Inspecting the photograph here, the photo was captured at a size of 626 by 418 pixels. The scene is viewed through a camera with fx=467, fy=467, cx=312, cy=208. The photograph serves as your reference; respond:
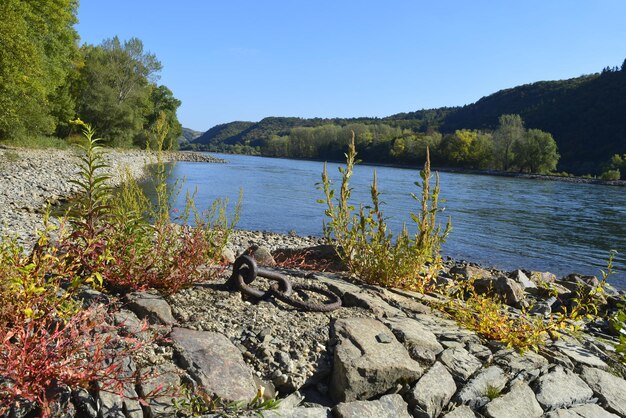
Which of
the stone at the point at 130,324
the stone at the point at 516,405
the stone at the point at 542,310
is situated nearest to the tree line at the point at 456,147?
the stone at the point at 542,310

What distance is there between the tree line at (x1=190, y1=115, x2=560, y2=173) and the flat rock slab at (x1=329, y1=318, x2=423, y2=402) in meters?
60.0

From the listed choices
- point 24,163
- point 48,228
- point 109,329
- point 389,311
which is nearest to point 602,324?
point 389,311

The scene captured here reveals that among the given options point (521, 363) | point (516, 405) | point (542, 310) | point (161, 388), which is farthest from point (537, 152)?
point (161, 388)

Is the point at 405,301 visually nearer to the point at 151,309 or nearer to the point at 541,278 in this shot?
the point at 151,309

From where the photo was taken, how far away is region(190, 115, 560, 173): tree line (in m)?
81.4

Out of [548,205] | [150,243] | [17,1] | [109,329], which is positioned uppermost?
[17,1]

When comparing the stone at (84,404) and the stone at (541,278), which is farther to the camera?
the stone at (541,278)

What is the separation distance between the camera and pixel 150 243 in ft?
13.4

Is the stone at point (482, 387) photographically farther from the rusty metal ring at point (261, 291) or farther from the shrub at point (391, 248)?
the rusty metal ring at point (261, 291)

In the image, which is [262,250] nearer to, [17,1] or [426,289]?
[426,289]

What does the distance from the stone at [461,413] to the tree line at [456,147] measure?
60256mm

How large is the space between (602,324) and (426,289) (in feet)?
10.5

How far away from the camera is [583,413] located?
3.54 metres

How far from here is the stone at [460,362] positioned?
142 inches
